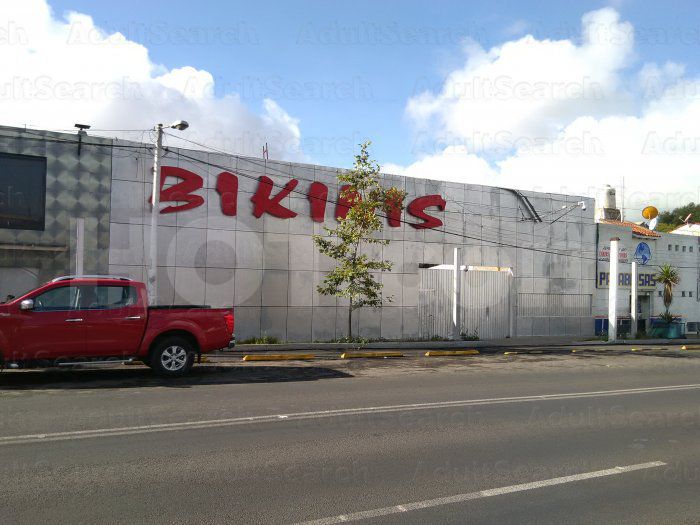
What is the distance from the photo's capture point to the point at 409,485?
5406 mm

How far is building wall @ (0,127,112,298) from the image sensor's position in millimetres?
16766

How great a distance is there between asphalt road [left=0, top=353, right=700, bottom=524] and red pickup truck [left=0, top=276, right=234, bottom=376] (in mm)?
545

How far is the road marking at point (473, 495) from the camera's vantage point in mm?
4647

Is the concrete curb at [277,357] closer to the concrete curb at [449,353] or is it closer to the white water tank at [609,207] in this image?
the concrete curb at [449,353]

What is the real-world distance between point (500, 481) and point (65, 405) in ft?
21.2

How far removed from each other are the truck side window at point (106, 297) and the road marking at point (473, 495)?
25.6ft

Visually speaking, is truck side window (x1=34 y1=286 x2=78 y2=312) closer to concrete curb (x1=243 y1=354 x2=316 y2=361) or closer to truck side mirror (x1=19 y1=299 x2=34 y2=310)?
truck side mirror (x1=19 y1=299 x2=34 y2=310)

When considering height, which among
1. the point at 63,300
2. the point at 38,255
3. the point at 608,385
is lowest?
the point at 608,385

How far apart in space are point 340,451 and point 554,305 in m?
22.7

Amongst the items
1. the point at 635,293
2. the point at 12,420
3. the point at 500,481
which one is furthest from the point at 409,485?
the point at 635,293

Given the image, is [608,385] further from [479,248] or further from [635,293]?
[635,293]

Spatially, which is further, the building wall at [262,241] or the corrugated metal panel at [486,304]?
the corrugated metal panel at [486,304]

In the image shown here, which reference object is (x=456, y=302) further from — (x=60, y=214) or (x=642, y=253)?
(x=642, y=253)

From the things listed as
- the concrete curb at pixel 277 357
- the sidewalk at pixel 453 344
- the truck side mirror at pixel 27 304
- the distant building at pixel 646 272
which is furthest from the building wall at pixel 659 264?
the truck side mirror at pixel 27 304
